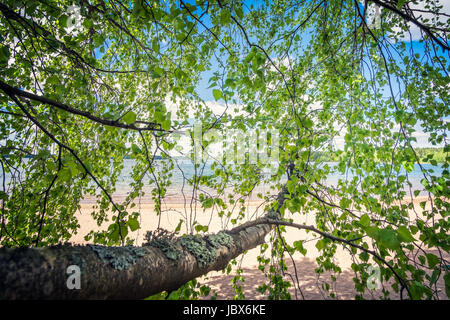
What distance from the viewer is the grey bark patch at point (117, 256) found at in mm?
734

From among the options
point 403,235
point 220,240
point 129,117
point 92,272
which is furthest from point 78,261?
point 403,235

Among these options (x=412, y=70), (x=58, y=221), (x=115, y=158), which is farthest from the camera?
(x=115, y=158)

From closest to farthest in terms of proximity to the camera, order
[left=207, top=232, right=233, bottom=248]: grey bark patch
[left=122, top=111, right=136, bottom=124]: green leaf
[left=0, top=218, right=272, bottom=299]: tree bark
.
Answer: [left=0, top=218, right=272, bottom=299]: tree bark, [left=122, top=111, right=136, bottom=124]: green leaf, [left=207, top=232, right=233, bottom=248]: grey bark patch

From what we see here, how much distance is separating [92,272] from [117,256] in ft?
0.31

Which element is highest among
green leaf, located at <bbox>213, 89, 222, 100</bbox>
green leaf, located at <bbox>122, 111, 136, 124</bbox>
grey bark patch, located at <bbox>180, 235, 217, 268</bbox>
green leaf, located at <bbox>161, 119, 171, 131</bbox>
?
green leaf, located at <bbox>213, 89, 222, 100</bbox>

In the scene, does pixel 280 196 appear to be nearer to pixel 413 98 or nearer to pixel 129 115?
pixel 413 98

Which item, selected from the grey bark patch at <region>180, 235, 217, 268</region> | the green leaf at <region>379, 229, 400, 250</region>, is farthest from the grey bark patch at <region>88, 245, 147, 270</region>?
the green leaf at <region>379, 229, 400, 250</region>

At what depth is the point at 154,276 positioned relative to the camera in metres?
0.85

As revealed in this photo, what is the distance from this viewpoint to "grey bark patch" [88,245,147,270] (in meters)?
0.73

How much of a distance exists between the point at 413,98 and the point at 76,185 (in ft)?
11.9

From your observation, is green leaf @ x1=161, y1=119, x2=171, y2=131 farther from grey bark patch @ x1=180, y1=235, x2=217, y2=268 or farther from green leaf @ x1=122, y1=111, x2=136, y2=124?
grey bark patch @ x1=180, y1=235, x2=217, y2=268

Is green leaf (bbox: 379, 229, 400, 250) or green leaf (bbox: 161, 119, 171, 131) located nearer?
green leaf (bbox: 379, 229, 400, 250)
